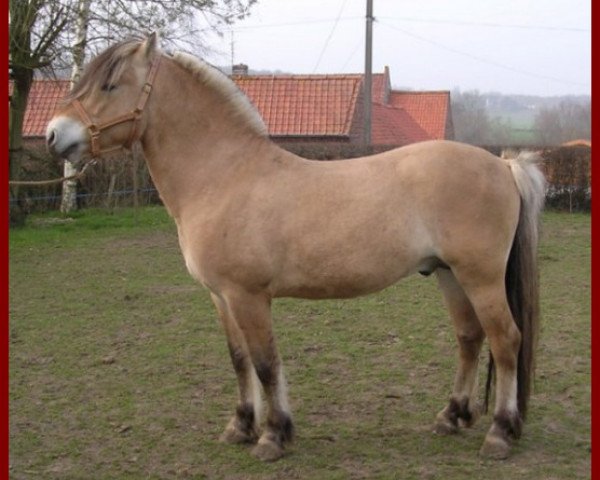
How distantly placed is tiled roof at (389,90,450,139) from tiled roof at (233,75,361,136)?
8444 millimetres

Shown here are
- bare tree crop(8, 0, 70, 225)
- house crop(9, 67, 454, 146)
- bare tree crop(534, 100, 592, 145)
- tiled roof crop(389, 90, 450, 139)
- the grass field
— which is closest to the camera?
the grass field

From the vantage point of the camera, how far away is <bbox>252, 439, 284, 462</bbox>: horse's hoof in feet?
11.6

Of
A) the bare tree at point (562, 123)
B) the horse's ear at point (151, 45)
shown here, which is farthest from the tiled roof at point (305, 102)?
the bare tree at point (562, 123)

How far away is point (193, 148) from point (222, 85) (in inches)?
13.7

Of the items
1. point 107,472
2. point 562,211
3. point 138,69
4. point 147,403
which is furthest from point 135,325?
point 562,211

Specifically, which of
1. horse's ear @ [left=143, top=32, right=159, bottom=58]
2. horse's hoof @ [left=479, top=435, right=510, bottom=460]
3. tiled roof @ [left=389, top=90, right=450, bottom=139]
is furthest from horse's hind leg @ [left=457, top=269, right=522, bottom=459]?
tiled roof @ [left=389, top=90, right=450, bottom=139]

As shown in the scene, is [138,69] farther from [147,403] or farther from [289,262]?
[147,403]

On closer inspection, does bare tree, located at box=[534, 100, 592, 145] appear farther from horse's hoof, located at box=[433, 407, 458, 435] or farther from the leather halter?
the leather halter

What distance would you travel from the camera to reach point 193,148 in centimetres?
358

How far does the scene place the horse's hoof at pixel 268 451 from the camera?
3541 mm

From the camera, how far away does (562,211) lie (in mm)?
14969

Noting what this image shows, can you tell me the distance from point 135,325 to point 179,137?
3062 millimetres

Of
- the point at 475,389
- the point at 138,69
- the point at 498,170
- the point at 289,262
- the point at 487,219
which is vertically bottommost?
the point at 475,389

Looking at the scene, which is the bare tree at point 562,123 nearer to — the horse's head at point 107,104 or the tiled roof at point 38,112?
the tiled roof at point 38,112
